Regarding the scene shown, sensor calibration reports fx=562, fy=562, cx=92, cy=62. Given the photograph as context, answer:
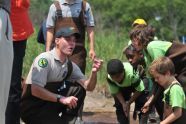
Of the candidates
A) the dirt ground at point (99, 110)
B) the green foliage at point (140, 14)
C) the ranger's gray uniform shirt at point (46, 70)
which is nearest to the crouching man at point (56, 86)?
the ranger's gray uniform shirt at point (46, 70)

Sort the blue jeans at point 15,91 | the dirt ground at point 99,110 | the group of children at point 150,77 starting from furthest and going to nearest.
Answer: the dirt ground at point 99,110
the group of children at point 150,77
the blue jeans at point 15,91

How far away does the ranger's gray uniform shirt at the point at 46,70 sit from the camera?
4988 millimetres

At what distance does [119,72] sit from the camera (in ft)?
19.7

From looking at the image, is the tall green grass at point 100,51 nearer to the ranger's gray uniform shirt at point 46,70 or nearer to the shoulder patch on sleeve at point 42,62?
the ranger's gray uniform shirt at point 46,70

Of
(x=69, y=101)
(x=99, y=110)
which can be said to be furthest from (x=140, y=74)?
(x=99, y=110)

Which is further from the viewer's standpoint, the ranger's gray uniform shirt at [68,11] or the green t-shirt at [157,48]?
the ranger's gray uniform shirt at [68,11]

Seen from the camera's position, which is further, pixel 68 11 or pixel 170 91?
pixel 68 11

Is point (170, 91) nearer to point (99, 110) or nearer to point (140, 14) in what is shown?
point (99, 110)

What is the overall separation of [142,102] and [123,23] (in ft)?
154

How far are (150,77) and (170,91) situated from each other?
0.97 m

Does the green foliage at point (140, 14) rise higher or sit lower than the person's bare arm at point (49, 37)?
lower

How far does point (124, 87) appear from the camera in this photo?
6.39 metres

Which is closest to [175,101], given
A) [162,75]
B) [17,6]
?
[162,75]

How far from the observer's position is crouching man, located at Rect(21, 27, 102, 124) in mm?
4996
